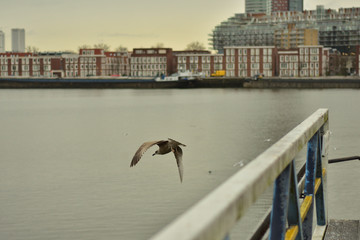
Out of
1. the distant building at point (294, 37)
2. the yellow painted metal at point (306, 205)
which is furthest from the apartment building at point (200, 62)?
the yellow painted metal at point (306, 205)

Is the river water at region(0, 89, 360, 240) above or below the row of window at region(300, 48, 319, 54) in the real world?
below

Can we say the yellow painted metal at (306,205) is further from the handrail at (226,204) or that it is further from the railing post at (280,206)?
the handrail at (226,204)

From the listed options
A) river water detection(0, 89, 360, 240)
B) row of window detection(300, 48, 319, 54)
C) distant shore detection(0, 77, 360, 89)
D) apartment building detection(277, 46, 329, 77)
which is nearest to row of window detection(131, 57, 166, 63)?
distant shore detection(0, 77, 360, 89)

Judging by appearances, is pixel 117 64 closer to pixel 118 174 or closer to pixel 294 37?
pixel 294 37

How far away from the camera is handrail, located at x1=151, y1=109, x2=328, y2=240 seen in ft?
4.89

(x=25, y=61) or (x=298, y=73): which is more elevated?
(x=25, y=61)

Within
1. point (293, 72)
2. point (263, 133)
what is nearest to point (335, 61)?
point (293, 72)

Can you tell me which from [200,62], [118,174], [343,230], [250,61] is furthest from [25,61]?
[343,230]

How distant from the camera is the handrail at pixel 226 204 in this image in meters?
1.49

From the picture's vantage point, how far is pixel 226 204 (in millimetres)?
1668

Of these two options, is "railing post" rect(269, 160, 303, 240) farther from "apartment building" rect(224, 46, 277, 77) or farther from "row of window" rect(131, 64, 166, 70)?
"row of window" rect(131, 64, 166, 70)

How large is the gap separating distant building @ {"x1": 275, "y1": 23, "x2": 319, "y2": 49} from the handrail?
186196mm

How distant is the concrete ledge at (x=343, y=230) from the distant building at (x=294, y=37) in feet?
600

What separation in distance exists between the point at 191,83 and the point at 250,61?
1031 inches
